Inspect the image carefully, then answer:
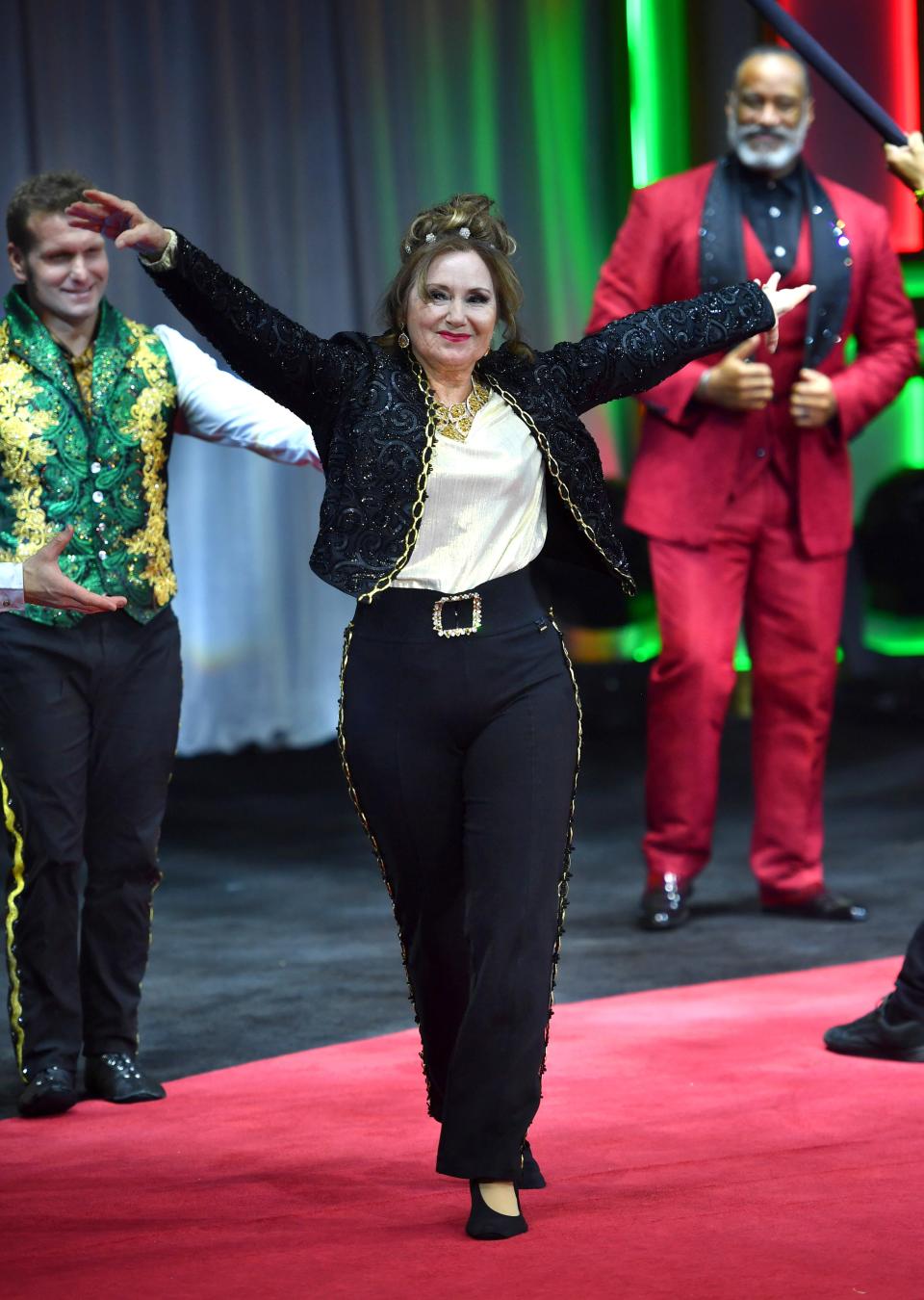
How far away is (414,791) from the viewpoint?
2723 millimetres

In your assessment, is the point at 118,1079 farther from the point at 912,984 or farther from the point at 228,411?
the point at 912,984

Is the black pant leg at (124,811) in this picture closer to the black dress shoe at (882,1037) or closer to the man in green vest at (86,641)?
the man in green vest at (86,641)

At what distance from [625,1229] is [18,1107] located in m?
1.32

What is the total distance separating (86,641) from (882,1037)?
61.4 inches

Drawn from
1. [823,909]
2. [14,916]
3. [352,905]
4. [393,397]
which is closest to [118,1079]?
[14,916]

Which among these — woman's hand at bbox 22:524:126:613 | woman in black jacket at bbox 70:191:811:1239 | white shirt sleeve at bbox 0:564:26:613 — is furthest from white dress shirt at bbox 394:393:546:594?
white shirt sleeve at bbox 0:564:26:613

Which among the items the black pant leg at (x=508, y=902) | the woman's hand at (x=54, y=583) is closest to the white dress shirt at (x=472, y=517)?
the black pant leg at (x=508, y=902)

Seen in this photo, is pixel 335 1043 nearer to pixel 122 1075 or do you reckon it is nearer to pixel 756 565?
pixel 122 1075

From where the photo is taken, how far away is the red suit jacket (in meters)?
4.82

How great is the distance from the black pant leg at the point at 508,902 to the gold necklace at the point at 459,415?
0.29 metres

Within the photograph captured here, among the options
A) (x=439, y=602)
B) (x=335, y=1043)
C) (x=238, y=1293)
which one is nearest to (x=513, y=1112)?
(x=238, y=1293)

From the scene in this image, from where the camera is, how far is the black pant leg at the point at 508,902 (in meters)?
2.65

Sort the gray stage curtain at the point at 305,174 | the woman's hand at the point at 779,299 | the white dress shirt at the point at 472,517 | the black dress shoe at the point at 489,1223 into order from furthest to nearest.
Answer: the gray stage curtain at the point at 305,174 → the woman's hand at the point at 779,299 → the white dress shirt at the point at 472,517 → the black dress shoe at the point at 489,1223

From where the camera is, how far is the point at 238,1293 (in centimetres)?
242
